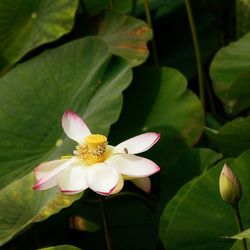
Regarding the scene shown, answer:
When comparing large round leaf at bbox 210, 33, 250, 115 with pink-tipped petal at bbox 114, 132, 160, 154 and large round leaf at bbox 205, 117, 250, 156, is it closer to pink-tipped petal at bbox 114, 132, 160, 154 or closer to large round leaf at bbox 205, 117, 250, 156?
large round leaf at bbox 205, 117, 250, 156

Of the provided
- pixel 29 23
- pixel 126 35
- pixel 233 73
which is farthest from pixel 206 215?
pixel 29 23

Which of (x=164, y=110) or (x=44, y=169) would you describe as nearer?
(x=44, y=169)

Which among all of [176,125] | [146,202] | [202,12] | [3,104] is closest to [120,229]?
[146,202]

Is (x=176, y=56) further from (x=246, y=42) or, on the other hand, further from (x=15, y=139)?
(x=15, y=139)

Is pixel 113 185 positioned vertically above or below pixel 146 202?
above

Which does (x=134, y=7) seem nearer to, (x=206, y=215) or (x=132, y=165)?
(x=206, y=215)

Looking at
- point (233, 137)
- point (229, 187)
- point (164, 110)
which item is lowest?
point (164, 110)
